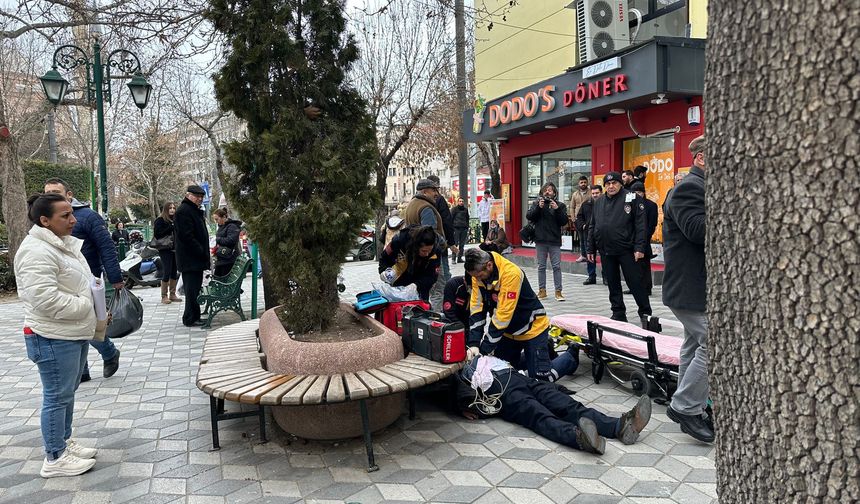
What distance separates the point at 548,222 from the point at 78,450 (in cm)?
664

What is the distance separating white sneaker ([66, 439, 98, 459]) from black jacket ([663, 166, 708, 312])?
359 cm

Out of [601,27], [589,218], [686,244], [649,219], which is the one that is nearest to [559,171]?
[601,27]

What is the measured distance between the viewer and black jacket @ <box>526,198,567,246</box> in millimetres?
8523

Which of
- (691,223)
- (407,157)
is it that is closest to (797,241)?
(691,223)

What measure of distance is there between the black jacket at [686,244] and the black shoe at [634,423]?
661mm

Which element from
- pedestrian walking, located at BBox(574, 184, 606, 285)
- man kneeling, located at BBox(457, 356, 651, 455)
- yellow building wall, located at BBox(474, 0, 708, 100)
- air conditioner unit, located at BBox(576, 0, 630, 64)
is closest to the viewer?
man kneeling, located at BBox(457, 356, 651, 455)

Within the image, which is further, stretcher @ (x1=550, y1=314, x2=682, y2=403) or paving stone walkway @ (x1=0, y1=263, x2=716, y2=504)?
stretcher @ (x1=550, y1=314, x2=682, y2=403)

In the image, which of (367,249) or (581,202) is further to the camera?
(367,249)

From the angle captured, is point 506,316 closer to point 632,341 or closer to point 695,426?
point 632,341

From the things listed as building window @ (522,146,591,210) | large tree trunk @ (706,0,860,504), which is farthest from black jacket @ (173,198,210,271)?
building window @ (522,146,591,210)

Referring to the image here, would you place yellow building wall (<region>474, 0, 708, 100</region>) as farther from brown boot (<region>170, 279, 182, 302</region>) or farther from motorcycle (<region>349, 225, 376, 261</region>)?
brown boot (<region>170, 279, 182, 302</region>)

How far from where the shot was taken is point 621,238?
6141 millimetres

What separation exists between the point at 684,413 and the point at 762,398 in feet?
7.70

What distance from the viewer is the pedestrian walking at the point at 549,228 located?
8.52 meters
